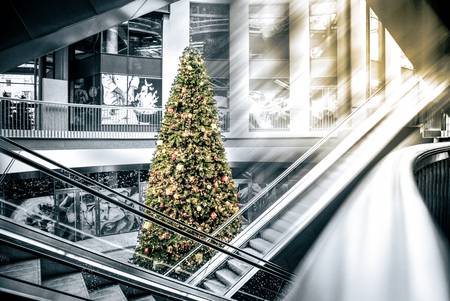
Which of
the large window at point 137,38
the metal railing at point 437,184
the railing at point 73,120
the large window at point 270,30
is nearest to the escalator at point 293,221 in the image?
the metal railing at point 437,184

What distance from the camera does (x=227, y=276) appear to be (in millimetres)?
5723

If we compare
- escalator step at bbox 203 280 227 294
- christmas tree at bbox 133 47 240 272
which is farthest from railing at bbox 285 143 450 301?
christmas tree at bbox 133 47 240 272

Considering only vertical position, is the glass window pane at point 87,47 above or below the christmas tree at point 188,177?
above

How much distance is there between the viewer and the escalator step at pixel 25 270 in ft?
10.1

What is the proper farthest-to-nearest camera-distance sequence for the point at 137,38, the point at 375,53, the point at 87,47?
the point at 375,53
the point at 137,38
the point at 87,47

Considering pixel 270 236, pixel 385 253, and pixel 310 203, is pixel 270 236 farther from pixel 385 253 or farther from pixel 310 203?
pixel 385 253

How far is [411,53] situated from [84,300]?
7727mm

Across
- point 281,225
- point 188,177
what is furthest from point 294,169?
point 188,177

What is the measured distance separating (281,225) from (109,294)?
135 inches

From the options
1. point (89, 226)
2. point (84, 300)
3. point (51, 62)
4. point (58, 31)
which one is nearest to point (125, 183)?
point (89, 226)

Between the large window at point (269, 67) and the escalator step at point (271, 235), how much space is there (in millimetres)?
11204

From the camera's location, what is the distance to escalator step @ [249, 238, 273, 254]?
586 centimetres

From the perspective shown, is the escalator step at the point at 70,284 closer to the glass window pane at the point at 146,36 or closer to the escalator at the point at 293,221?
the escalator at the point at 293,221

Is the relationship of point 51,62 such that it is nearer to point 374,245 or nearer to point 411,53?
point 411,53
